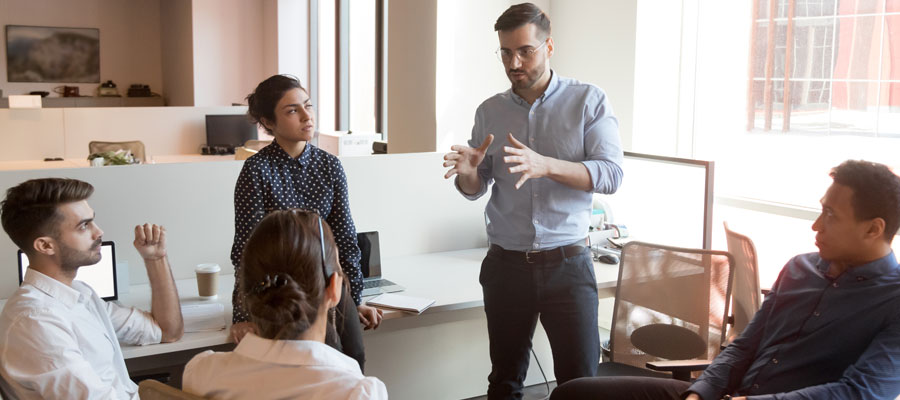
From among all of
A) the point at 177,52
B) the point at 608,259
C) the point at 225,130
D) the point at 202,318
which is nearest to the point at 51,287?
the point at 202,318

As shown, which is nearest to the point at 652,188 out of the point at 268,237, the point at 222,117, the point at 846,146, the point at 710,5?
the point at 846,146

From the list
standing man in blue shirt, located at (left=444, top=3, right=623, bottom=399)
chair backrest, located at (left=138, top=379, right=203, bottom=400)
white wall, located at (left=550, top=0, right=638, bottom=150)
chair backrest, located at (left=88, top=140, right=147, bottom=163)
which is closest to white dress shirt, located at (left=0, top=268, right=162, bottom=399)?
chair backrest, located at (left=138, top=379, right=203, bottom=400)

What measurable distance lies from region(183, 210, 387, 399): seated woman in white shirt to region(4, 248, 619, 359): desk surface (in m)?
1.02

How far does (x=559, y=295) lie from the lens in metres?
2.39

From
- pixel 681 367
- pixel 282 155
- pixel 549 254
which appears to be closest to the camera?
pixel 681 367

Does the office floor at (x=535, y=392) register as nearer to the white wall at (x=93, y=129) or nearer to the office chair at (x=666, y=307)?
the office chair at (x=666, y=307)

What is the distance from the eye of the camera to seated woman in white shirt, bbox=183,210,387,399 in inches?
53.5

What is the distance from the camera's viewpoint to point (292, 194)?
2494 millimetres

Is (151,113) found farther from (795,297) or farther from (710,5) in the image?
(795,297)

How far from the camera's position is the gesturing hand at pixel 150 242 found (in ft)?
7.68

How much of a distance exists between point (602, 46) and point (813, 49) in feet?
3.59

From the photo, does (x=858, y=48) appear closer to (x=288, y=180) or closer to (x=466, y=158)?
(x=466, y=158)

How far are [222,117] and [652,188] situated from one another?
4.53m

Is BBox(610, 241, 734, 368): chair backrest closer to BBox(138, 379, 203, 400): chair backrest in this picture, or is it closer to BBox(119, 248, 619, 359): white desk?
BBox(119, 248, 619, 359): white desk
